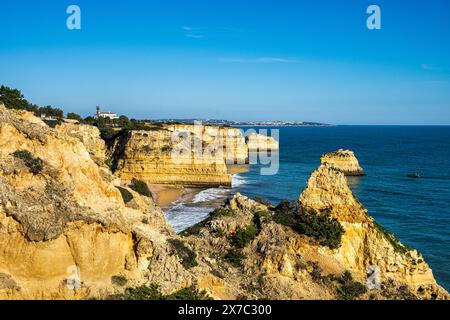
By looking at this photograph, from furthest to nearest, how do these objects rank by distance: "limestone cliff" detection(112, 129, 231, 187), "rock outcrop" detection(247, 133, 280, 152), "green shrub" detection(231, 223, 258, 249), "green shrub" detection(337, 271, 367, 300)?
"rock outcrop" detection(247, 133, 280, 152) < "limestone cliff" detection(112, 129, 231, 187) < "green shrub" detection(231, 223, 258, 249) < "green shrub" detection(337, 271, 367, 300)

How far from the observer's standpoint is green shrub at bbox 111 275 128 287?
43.2 ft

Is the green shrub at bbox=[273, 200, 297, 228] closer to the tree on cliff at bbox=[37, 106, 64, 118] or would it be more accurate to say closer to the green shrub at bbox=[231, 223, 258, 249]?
the green shrub at bbox=[231, 223, 258, 249]

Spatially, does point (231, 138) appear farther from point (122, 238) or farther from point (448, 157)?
point (122, 238)

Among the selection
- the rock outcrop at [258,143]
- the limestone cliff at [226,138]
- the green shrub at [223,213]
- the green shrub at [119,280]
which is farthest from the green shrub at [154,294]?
the rock outcrop at [258,143]

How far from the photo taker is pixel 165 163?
58344 millimetres

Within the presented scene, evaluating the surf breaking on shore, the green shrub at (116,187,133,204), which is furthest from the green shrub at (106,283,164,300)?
the surf breaking on shore

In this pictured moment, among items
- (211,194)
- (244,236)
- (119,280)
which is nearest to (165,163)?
(211,194)

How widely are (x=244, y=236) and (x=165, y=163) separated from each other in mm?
41322

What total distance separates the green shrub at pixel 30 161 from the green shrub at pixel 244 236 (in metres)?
7.71

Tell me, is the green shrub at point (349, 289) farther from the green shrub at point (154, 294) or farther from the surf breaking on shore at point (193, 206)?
the surf breaking on shore at point (193, 206)

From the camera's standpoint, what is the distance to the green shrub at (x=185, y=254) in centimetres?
1467

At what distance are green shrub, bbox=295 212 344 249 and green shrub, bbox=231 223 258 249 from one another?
1.71 m

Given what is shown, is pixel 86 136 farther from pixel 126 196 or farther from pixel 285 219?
pixel 285 219

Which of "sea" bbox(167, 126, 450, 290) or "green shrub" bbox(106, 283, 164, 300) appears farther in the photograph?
"sea" bbox(167, 126, 450, 290)
